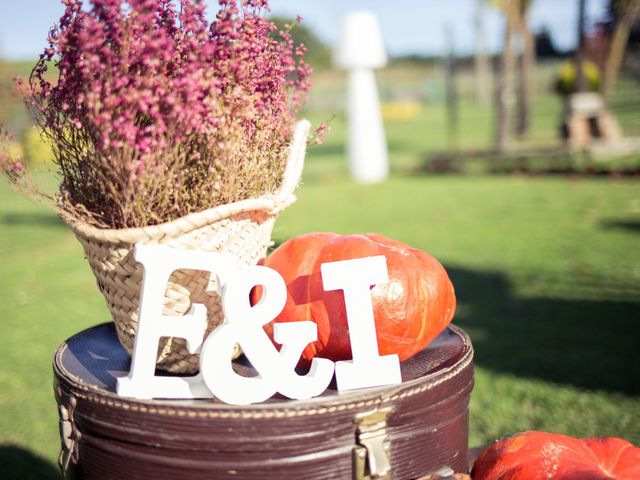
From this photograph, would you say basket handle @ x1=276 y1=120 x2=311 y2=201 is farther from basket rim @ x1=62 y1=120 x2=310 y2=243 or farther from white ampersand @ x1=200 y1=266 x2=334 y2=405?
white ampersand @ x1=200 y1=266 x2=334 y2=405

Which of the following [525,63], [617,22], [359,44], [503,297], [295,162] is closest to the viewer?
[295,162]

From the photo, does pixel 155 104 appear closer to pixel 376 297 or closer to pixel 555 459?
pixel 376 297

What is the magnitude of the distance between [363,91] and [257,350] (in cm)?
1151

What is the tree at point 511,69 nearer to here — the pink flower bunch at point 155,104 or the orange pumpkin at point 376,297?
the orange pumpkin at point 376,297

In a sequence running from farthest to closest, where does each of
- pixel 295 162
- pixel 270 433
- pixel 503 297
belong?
pixel 503 297 → pixel 295 162 → pixel 270 433

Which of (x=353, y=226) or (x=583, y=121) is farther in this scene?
(x=583, y=121)

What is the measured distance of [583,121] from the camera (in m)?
12.7

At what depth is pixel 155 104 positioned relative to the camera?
1498 millimetres

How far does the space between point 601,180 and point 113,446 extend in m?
9.78

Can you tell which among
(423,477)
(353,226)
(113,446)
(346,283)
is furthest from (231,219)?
(353,226)

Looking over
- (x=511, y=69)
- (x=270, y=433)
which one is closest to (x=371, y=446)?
(x=270, y=433)

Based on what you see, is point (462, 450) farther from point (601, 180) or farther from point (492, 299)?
point (601, 180)

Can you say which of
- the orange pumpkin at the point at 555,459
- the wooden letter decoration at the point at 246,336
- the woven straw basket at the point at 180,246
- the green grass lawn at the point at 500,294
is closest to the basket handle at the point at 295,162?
the woven straw basket at the point at 180,246

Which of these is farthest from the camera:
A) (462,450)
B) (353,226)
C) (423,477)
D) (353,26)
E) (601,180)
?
(353,26)
